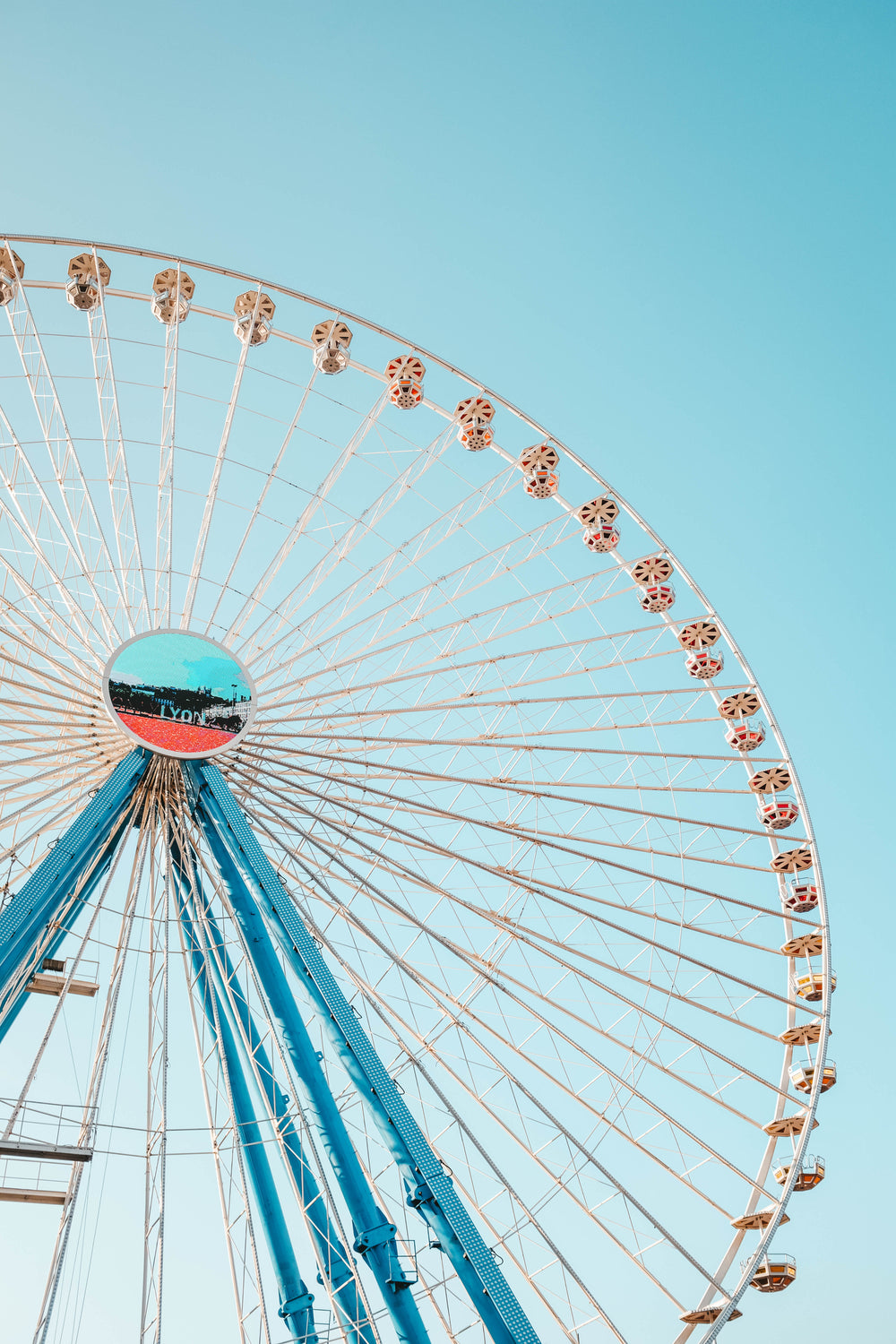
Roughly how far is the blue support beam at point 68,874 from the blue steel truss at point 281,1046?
0.06 ft

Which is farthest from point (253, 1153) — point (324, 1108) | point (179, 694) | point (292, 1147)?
point (179, 694)

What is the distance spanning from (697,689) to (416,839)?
615 centimetres

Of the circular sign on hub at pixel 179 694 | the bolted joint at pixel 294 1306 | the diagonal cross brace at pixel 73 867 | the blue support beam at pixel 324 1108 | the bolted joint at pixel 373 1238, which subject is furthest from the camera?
the circular sign on hub at pixel 179 694

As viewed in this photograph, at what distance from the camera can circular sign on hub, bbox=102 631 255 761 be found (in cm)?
1825

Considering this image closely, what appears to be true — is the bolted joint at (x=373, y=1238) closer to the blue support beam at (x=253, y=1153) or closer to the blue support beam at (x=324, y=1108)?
the blue support beam at (x=324, y=1108)

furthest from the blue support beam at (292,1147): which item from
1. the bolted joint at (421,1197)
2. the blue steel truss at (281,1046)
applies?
the bolted joint at (421,1197)

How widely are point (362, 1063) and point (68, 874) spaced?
4459 mm

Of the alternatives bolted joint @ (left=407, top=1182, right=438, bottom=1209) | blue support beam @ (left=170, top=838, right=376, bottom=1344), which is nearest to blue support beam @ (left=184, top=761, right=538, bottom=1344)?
bolted joint @ (left=407, top=1182, right=438, bottom=1209)

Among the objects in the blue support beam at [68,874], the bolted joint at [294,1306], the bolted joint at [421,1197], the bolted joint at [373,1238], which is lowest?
the bolted joint at [294,1306]

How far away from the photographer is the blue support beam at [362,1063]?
14555 millimetres

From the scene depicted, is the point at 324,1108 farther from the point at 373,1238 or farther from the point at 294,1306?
the point at 294,1306

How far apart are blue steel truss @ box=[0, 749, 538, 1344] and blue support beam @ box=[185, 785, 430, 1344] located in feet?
0.05

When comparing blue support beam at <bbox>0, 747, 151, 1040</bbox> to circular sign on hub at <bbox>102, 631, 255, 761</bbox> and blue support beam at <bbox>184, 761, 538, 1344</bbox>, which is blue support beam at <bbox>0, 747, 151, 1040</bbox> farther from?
blue support beam at <bbox>184, 761, 538, 1344</bbox>

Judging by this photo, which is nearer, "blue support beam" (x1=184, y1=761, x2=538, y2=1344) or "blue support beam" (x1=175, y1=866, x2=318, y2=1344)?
"blue support beam" (x1=184, y1=761, x2=538, y2=1344)
